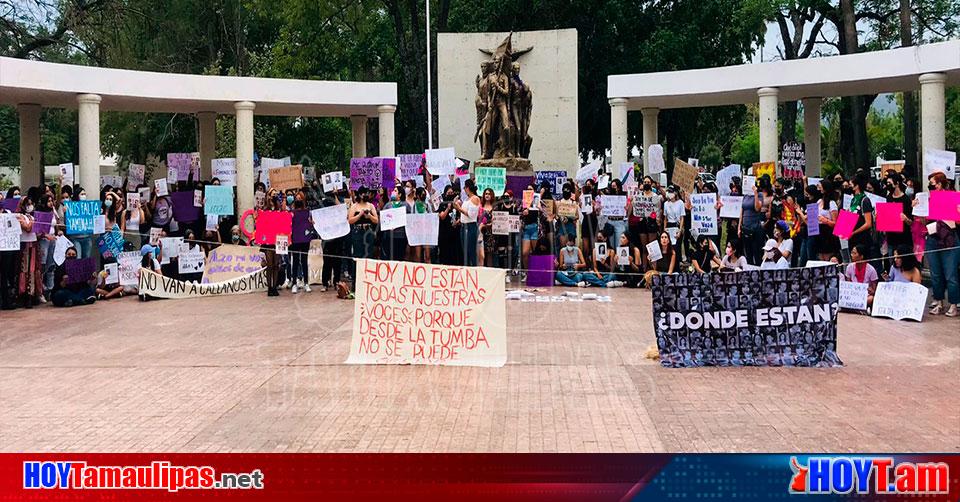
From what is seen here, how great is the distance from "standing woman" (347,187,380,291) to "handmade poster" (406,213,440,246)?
68 centimetres

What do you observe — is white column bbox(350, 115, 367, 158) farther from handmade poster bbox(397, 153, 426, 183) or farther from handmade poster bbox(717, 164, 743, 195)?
handmade poster bbox(717, 164, 743, 195)

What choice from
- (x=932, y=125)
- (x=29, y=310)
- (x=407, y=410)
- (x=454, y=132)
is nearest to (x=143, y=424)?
(x=407, y=410)

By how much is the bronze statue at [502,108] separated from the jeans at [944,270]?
14.1 m

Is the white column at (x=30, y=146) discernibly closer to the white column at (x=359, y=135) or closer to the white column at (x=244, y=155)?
the white column at (x=244, y=155)

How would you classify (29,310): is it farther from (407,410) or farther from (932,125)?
(932,125)

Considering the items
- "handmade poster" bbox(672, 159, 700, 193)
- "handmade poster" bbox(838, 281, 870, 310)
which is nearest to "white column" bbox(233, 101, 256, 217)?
"handmade poster" bbox(672, 159, 700, 193)

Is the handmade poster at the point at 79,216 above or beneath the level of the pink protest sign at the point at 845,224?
above

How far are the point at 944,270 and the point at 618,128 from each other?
1506cm

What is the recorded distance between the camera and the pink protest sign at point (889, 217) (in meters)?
15.8

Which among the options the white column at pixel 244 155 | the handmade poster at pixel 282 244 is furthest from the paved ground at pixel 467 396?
the white column at pixel 244 155

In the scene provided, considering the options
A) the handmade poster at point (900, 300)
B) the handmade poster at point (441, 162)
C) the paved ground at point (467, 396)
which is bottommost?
the paved ground at point (467, 396)

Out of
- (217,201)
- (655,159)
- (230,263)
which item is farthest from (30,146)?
(655,159)

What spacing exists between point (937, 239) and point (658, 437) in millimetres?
9042

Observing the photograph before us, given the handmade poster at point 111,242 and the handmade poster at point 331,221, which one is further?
the handmade poster at point 111,242
